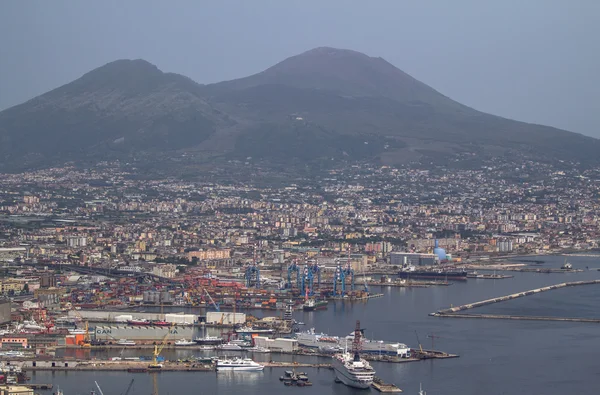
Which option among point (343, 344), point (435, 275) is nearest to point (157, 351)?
point (343, 344)

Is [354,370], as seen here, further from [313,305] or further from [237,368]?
[313,305]

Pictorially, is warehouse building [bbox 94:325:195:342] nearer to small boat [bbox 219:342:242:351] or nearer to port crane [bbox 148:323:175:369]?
port crane [bbox 148:323:175:369]

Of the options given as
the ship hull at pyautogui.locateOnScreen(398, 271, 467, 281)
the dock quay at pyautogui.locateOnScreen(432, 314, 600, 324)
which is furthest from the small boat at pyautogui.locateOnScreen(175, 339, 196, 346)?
the ship hull at pyautogui.locateOnScreen(398, 271, 467, 281)

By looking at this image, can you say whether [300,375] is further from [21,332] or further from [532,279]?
[532,279]

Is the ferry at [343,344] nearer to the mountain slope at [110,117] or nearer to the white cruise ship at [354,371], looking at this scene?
the white cruise ship at [354,371]

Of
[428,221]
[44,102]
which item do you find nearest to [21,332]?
[428,221]

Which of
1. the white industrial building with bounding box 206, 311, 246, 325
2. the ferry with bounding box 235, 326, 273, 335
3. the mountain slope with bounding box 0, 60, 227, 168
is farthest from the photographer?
the mountain slope with bounding box 0, 60, 227, 168
